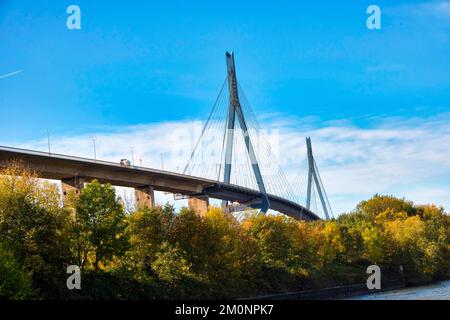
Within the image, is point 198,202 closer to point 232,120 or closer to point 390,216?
point 232,120

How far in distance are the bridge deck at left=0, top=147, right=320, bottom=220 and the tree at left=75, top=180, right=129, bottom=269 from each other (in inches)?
513

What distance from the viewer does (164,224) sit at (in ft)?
148

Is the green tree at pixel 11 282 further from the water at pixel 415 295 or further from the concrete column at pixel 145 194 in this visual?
the concrete column at pixel 145 194

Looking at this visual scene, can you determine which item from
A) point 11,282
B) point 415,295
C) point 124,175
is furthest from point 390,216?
point 11,282

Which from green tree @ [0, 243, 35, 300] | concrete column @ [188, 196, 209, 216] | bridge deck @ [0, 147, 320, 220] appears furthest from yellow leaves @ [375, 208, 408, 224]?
green tree @ [0, 243, 35, 300]

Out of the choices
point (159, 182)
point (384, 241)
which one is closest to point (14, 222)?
point (159, 182)

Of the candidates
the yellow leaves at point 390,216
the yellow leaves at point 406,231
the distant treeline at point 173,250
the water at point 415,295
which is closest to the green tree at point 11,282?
the distant treeline at point 173,250

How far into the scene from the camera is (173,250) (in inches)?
1711

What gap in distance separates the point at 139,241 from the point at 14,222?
1298 cm

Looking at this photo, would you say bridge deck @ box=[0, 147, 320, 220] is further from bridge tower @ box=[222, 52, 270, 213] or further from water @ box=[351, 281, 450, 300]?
water @ box=[351, 281, 450, 300]

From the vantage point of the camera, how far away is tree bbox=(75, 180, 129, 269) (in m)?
37.5

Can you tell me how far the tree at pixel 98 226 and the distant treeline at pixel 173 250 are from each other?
0.20 feet

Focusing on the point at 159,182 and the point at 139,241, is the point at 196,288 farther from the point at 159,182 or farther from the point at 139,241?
the point at 159,182
